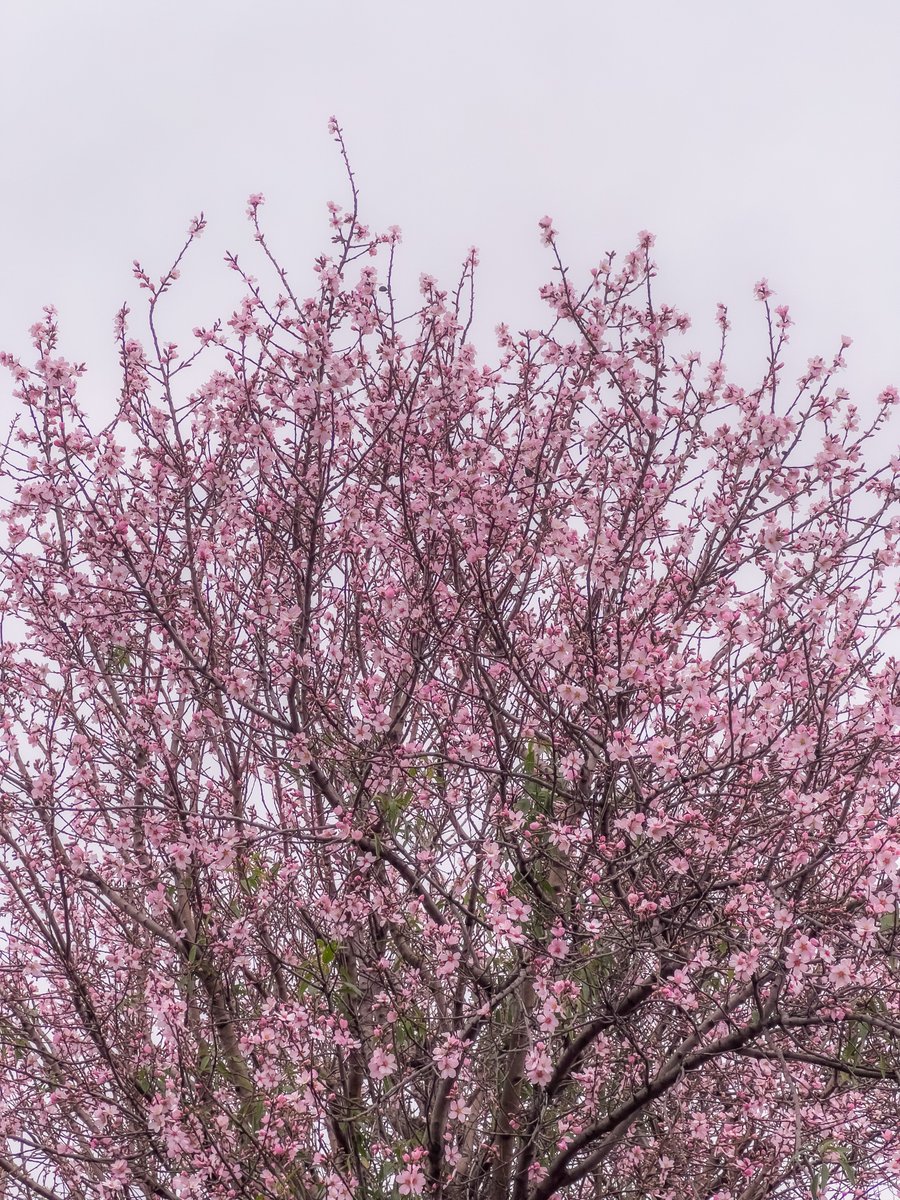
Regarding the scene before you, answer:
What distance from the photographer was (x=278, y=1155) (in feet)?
17.5

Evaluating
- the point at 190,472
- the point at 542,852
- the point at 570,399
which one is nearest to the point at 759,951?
the point at 542,852

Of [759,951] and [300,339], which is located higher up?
[300,339]

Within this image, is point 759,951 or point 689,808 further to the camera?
point 689,808

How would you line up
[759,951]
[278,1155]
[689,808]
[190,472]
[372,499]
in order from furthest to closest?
[372,499]
[190,472]
[278,1155]
[689,808]
[759,951]

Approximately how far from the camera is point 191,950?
→ 624 centimetres

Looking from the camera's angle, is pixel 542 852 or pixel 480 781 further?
pixel 480 781

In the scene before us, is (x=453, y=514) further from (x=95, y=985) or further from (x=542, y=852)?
(x=95, y=985)

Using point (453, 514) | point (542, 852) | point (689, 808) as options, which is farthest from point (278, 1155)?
point (453, 514)

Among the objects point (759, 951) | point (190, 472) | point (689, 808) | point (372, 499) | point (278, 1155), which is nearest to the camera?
point (759, 951)

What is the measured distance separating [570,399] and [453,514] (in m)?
1.21

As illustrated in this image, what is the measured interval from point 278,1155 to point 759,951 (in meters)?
2.75

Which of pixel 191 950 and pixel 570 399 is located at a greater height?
pixel 570 399

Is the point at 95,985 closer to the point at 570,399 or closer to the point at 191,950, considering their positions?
the point at 191,950

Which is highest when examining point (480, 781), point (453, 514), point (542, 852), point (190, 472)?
point (190, 472)
